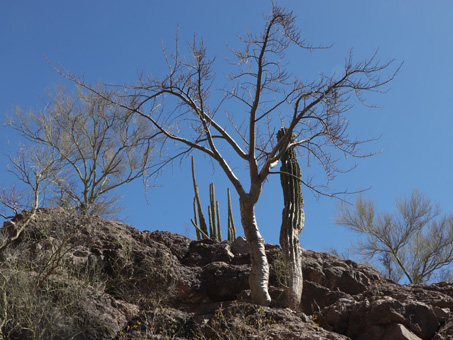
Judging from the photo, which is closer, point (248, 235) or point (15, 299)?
point (15, 299)

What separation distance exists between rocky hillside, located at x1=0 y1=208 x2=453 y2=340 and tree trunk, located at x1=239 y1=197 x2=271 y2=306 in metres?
0.30

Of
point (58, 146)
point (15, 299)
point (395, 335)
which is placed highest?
point (58, 146)

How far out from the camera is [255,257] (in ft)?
30.5

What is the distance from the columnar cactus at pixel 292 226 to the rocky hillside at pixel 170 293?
9.3 inches

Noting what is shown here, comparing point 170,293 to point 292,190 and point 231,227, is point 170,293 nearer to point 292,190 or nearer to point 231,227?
point 292,190

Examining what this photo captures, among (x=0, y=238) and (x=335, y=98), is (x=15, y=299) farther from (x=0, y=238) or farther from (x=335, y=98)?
(x=335, y=98)

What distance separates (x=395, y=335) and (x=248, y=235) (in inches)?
112

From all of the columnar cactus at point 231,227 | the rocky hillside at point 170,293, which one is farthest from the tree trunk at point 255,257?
the columnar cactus at point 231,227

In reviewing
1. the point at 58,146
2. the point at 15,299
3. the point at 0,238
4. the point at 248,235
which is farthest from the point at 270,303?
the point at 58,146

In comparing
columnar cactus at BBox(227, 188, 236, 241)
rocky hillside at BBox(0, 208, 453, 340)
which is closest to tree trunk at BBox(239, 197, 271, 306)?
rocky hillside at BBox(0, 208, 453, 340)

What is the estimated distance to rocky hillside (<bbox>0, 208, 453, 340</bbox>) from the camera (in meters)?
8.04

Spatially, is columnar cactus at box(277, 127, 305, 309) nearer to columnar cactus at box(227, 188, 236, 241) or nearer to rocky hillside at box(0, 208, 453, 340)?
rocky hillside at box(0, 208, 453, 340)

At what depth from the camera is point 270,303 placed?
934 centimetres

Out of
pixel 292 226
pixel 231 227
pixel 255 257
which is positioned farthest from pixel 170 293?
pixel 231 227
